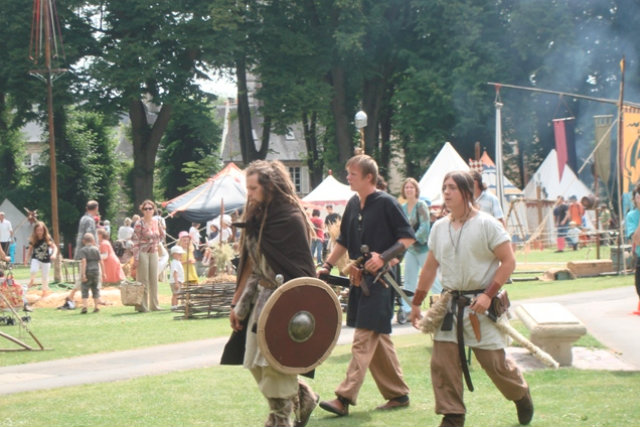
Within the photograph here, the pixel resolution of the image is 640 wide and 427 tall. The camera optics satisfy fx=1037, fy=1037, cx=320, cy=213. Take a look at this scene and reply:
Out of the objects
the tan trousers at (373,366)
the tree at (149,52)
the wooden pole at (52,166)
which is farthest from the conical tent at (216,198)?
the tan trousers at (373,366)

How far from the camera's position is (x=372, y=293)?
7797mm

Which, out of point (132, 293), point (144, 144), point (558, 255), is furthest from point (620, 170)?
point (144, 144)

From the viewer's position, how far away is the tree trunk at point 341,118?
155ft

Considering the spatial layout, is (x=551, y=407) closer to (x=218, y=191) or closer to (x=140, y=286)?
(x=140, y=286)

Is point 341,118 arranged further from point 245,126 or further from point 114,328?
point 114,328

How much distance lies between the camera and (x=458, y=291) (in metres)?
6.80

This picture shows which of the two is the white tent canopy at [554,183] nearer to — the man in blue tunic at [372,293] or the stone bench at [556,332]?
the stone bench at [556,332]

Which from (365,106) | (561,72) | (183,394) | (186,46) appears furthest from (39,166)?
(183,394)

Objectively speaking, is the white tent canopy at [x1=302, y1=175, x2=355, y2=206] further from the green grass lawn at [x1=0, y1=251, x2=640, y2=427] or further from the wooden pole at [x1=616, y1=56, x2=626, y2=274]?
the green grass lawn at [x1=0, y1=251, x2=640, y2=427]

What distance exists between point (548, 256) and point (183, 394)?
23.5m

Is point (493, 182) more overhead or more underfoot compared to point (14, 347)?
more overhead

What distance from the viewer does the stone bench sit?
31.4 feet

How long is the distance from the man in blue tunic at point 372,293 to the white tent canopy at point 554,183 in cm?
3214

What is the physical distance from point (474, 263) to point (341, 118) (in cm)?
4112
